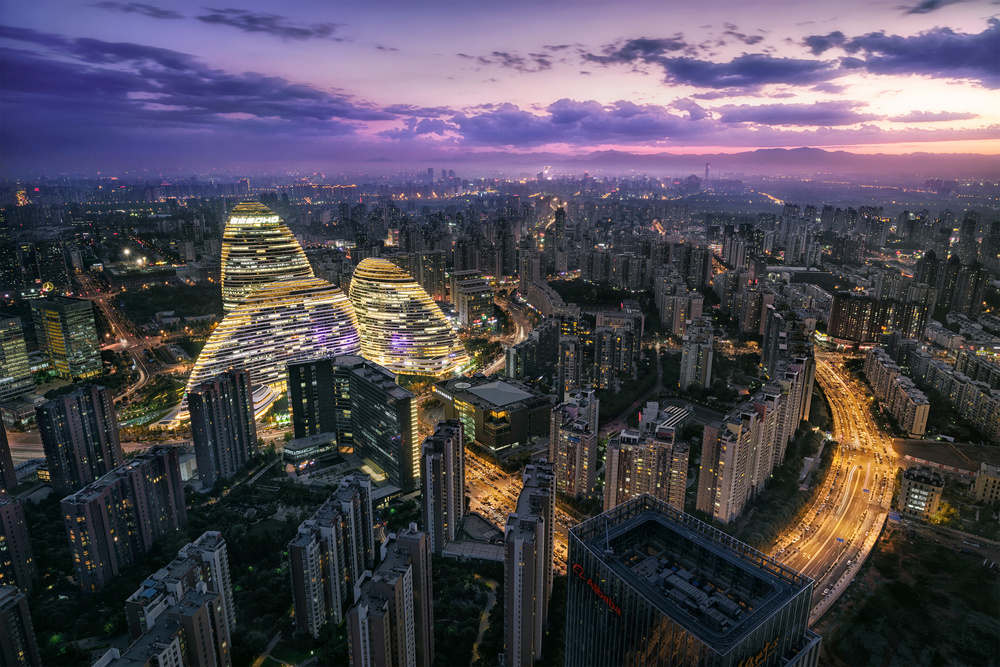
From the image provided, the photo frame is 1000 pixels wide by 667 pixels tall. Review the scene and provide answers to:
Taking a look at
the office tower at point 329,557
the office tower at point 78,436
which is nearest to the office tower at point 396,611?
the office tower at point 329,557

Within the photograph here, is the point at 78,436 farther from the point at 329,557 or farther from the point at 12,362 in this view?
the point at 329,557

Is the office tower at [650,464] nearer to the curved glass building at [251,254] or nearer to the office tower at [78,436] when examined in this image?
the office tower at [78,436]

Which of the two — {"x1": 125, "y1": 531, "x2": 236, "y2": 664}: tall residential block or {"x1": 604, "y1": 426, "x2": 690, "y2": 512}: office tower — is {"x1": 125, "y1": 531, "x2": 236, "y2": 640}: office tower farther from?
{"x1": 604, "y1": 426, "x2": 690, "y2": 512}: office tower

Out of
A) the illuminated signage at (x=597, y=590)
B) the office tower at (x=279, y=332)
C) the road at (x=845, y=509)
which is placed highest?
the illuminated signage at (x=597, y=590)

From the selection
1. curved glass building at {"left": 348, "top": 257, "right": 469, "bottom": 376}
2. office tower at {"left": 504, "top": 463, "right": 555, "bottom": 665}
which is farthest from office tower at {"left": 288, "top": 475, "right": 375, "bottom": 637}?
curved glass building at {"left": 348, "top": 257, "right": 469, "bottom": 376}

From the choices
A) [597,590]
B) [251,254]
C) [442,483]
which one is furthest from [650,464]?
[251,254]

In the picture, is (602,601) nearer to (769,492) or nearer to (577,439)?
(577,439)

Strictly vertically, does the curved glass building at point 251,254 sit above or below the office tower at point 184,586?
above
